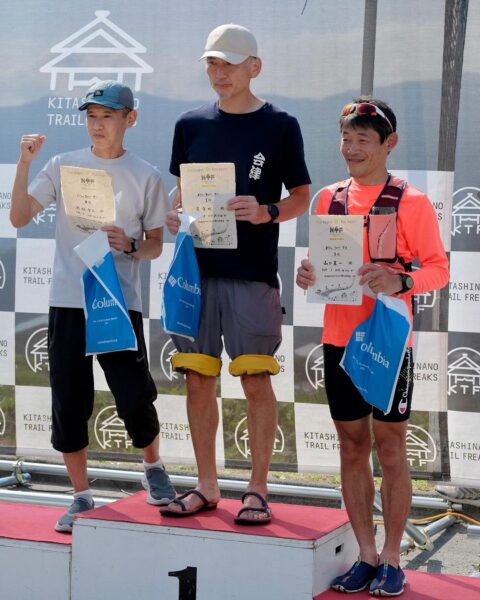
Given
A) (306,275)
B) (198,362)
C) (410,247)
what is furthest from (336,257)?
(198,362)

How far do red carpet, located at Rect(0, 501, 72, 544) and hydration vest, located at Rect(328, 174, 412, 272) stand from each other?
146 cm

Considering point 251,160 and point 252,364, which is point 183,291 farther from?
point 251,160

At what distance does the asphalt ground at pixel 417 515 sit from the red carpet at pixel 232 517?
2.76ft

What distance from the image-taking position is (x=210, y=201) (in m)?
3.42

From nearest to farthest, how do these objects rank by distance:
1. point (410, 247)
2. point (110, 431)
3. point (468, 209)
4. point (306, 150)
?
point (410, 247) → point (468, 209) → point (306, 150) → point (110, 431)

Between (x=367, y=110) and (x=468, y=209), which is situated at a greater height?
(x=367, y=110)

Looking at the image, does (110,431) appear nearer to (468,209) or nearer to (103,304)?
(103,304)

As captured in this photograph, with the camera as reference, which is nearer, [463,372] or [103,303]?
[103,303]

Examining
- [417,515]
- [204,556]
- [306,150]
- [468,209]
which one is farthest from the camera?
[417,515]

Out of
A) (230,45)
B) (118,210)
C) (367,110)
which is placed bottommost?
(118,210)

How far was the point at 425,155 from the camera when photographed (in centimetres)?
440

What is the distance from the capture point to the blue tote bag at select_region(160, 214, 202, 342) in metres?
3.41

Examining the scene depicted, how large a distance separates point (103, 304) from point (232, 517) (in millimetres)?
860

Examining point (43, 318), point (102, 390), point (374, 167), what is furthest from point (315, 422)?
point (374, 167)
